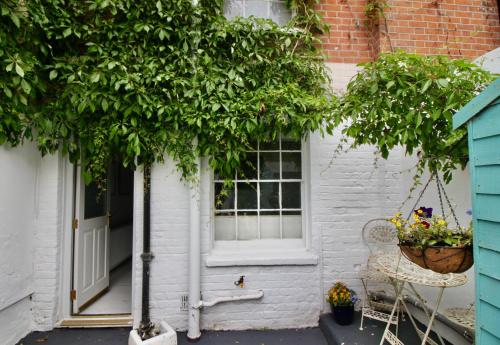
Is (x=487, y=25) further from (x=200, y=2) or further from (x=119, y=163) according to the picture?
(x=119, y=163)

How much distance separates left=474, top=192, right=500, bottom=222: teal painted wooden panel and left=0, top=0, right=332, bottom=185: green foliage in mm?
1656

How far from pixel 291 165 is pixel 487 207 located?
241 centimetres

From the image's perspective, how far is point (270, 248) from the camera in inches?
146

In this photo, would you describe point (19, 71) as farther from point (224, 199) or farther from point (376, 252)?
point (376, 252)

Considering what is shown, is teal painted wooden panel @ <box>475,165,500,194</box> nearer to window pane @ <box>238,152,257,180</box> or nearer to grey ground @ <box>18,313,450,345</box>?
grey ground @ <box>18,313,450,345</box>

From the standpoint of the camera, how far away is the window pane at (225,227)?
148 inches

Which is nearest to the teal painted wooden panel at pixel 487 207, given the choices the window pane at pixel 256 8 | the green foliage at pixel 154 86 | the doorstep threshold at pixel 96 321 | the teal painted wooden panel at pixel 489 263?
the teal painted wooden panel at pixel 489 263

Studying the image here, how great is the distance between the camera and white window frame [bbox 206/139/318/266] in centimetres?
350

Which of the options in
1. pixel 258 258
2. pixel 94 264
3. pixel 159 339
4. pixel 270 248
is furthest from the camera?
pixel 94 264

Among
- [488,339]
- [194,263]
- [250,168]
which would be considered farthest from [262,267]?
[488,339]

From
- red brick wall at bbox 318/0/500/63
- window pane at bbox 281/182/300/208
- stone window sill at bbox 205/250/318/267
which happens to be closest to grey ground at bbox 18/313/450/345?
stone window sill at bbox 205/250/318/267

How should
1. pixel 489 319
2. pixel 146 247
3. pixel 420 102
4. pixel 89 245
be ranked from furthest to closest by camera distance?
pixel 89 245
pixel 146 247
pixel 420 102
pixel 489 319

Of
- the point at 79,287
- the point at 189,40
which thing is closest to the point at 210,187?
the point at 189,40

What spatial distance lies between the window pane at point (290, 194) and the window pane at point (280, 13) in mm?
2194
